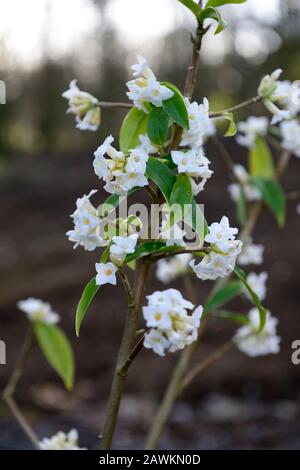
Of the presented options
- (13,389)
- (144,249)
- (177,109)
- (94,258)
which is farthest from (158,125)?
(94,258)

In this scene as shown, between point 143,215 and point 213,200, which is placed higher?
point 213,200

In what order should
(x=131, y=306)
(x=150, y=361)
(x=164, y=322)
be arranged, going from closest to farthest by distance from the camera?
(x=164, y=322)
(x=131, y=306)
(x=150, y=361)

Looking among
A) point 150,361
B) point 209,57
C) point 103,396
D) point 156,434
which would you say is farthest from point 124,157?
point 209,57

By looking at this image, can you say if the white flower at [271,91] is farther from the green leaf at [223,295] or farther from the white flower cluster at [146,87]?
the green leaf at [223,295]

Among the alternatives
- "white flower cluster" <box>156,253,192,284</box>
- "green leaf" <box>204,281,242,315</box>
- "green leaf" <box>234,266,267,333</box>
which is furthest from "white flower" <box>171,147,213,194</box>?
"white flower cluster" <box>156,253,192,284</box>

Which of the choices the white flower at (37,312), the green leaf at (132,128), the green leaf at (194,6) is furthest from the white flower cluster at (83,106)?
the white flower at (37,312)

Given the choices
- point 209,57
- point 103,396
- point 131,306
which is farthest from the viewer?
point 209,57

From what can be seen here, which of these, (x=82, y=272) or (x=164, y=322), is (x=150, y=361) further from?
(x=164, y=322)
